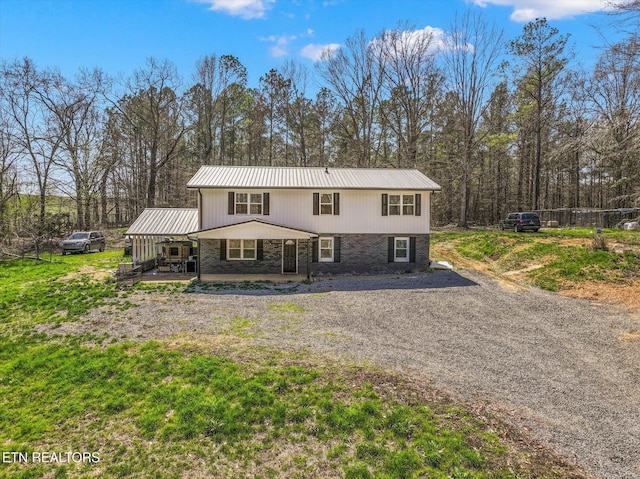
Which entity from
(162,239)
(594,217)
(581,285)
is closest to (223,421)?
(581,285)

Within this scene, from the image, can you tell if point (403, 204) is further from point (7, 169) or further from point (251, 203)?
point (7, 169)

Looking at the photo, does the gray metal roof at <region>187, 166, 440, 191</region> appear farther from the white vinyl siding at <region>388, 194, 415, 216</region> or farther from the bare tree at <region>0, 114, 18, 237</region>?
the bare tree at <region>0, 114, 18, 237</region>

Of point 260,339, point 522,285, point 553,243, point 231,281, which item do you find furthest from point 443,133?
point 260,339

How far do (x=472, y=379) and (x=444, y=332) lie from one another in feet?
8.96

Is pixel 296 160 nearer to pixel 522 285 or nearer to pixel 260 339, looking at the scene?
pixel 522 285

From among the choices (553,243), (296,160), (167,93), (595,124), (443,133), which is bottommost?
(553,243)

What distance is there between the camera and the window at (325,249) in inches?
699

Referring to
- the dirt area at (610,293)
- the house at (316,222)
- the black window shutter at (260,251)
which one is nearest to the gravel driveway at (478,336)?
the dirt area at (610,293)

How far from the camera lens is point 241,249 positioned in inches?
680

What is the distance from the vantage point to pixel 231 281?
1566 centimetres

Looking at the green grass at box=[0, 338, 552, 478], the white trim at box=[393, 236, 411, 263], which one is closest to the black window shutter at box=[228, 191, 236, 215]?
the white trim at box=[393, 236, 411, 263]

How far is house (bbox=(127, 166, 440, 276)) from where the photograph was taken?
56.4 ft

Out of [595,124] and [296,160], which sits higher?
[296,160]

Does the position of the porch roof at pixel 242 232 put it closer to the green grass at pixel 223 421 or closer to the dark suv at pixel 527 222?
the green grass at pixel 223 421
